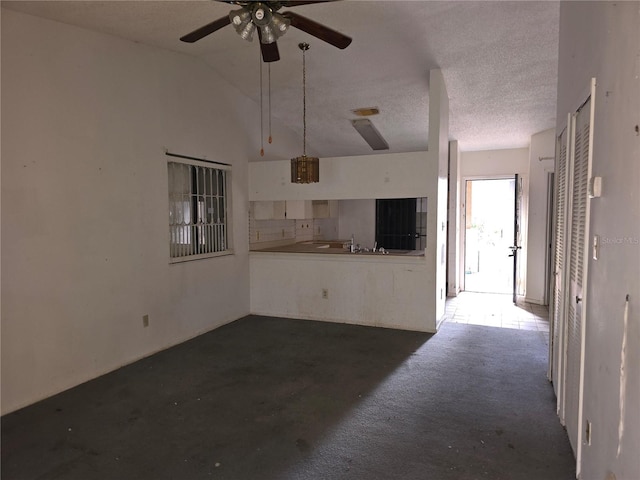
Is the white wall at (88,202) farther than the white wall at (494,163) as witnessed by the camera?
No

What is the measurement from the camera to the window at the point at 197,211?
4383 millimetres

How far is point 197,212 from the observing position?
4684 millimetres

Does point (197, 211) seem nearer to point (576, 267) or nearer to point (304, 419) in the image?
point (304, 419)

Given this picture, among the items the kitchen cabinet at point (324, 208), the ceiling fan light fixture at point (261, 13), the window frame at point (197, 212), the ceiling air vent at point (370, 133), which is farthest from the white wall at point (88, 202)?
the kitchen cabinet at point (324, 208)

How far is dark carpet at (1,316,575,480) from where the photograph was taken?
2174 millimetres

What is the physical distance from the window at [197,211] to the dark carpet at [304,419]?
47.3 inches

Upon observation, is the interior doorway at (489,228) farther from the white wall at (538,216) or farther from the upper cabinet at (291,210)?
the upper cabinet at (291,210)

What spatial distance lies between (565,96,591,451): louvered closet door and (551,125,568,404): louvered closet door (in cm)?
20

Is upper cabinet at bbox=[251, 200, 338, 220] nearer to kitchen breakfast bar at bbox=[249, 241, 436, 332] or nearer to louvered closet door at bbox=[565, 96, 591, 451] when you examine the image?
kitchen breakfast bar at bbox=[249, 241, 436, 332]

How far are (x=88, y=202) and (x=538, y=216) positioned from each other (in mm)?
6169

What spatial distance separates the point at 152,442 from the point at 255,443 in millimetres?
635

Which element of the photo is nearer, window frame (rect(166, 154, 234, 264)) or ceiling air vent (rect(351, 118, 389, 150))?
window frame (rect(166, 154, 234, 264))

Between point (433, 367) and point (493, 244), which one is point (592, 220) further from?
point (493, 244)

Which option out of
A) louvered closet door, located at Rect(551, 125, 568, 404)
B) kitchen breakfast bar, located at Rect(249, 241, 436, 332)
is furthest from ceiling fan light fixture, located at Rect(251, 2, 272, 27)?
kitchen breakfast bar, located at Rect(249, 241, 436, 332)
